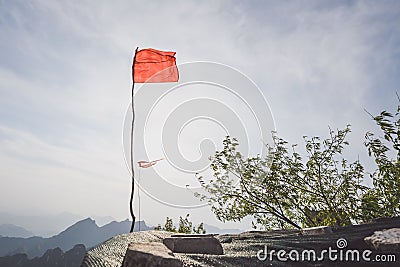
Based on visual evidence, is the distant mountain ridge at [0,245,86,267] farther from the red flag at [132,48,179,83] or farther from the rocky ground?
the rocky ground

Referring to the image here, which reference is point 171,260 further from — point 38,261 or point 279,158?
point 38,261

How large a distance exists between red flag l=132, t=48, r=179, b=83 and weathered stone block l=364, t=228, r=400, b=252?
525cm

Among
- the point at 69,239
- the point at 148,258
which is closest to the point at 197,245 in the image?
the point at 148,258

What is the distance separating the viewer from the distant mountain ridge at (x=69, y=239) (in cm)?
11531

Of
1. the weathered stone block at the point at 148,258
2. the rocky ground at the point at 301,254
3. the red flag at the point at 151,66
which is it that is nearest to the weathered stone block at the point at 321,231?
the rocky ground at the point at 301,254

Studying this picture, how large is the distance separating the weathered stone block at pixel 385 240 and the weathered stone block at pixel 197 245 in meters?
1.04

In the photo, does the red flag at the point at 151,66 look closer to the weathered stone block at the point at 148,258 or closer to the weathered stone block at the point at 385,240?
the weathered stone block at the point at 148,258

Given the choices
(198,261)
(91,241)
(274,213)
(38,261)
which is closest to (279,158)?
(274,213)

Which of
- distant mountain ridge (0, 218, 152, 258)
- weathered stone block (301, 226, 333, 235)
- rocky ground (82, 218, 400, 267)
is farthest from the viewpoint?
distant mountain ridge (0, 218, 152, 258)

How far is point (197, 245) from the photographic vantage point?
2.36 metres

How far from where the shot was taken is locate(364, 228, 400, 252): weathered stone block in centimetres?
185

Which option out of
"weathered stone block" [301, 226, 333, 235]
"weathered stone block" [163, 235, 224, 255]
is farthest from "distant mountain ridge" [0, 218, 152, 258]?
"weathered stone block" [163, 235, 224, 255]

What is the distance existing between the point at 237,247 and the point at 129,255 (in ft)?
2.99

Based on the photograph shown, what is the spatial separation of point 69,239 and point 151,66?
147 meters
